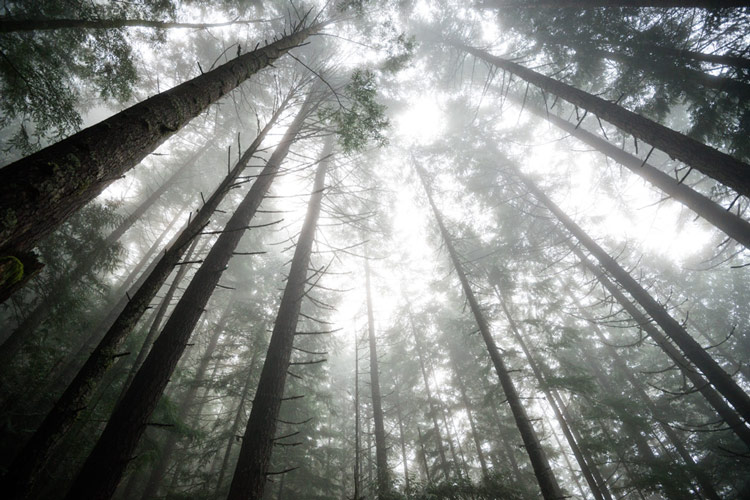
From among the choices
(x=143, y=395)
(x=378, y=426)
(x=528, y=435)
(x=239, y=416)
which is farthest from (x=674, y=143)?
(x=239, y=416)

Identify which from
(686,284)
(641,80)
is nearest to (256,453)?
(641,80)

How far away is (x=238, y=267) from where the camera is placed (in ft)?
53.5

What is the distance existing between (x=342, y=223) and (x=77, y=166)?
3.97m

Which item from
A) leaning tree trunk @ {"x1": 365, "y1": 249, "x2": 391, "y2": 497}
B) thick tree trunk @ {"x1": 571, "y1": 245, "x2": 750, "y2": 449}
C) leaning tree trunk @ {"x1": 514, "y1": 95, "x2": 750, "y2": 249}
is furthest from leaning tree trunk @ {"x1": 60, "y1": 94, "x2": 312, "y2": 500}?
thick tree trunk @ {"x1": 571, "y1": 245, "x2": 750, "y2": 449}

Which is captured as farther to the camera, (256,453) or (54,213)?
(256,453)

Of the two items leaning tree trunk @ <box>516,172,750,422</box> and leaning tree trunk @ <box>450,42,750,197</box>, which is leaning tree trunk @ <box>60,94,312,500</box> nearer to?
leaning tree trunk @ <box>450,42,750,197</box>

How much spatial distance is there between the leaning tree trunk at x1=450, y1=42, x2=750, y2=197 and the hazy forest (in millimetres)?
39

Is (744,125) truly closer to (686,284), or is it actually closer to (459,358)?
(459,358)

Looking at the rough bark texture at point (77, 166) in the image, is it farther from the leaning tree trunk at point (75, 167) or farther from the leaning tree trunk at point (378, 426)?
the leaning tree trunk at point (378, 426)

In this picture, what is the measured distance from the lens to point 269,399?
14.5ft

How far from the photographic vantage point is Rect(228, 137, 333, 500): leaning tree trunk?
12.3ft

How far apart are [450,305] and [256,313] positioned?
14366mm

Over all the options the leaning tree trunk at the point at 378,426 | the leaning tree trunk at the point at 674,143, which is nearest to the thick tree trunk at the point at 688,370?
the leaning tree trunk at the point at 674,143

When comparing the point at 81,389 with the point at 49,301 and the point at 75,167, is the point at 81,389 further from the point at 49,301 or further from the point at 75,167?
the point at 49,301
